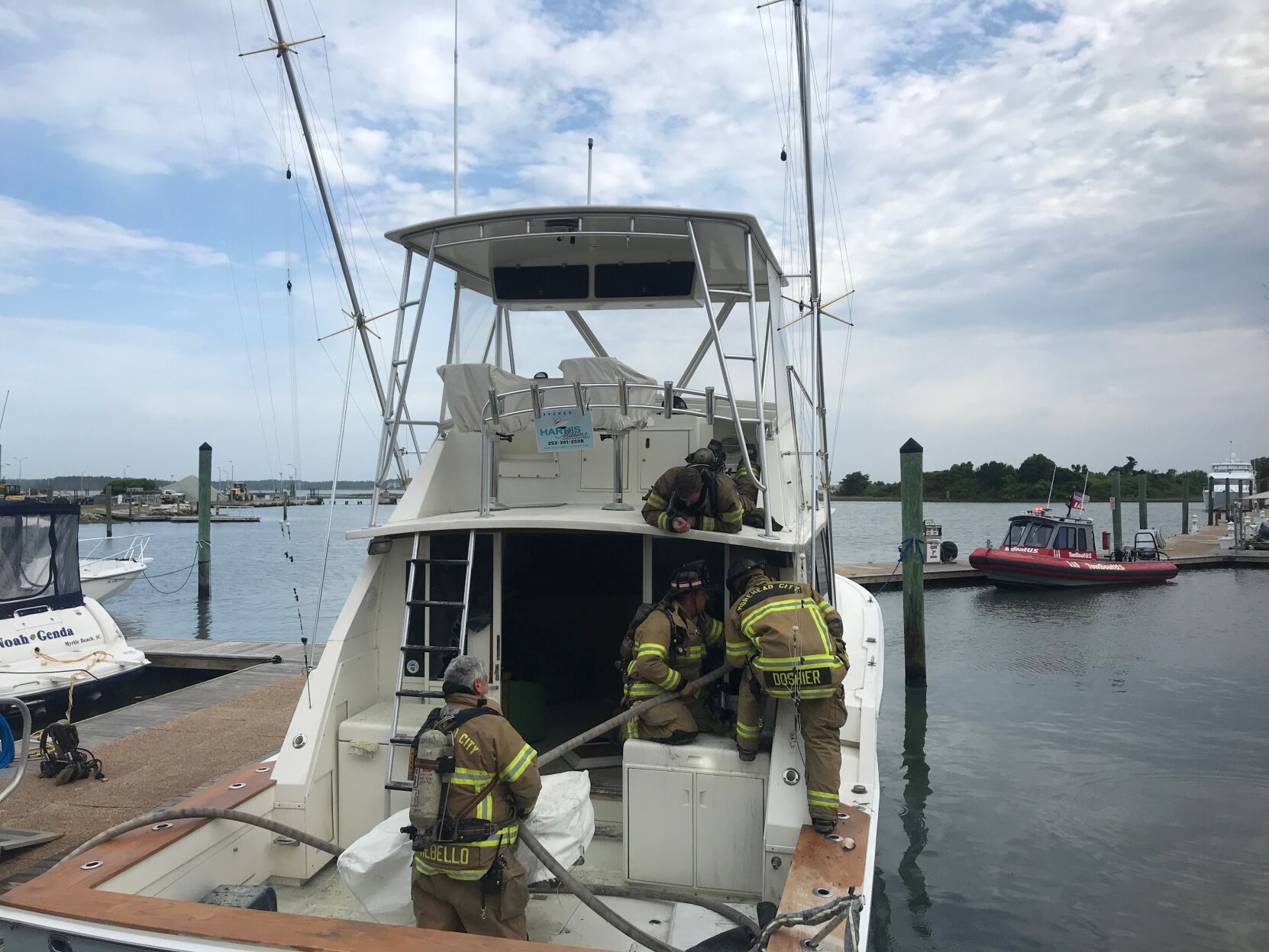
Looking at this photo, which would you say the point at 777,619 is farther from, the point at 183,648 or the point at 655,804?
the point at 183,648

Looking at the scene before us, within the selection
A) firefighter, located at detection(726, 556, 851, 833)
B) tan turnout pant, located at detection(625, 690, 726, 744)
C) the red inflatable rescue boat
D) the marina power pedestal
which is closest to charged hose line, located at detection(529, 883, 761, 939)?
firefighter, located at detection(726, 556, 851, 833)

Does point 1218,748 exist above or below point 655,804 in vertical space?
below

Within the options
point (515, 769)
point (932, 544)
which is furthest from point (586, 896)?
point (932, 544)

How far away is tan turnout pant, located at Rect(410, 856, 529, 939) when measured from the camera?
339 centimetres

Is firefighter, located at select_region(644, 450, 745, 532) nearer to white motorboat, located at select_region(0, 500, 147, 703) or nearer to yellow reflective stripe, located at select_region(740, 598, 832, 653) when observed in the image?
yellow reflective stripe, located at select_region(740, 598, 832, 653)

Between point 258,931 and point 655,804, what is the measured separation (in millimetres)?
Result: 2023

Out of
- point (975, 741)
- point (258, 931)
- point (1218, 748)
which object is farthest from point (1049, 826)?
point (258, 931)

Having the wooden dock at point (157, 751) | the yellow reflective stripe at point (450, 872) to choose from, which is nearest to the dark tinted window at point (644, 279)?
the yellow reflective stripe at point (450, 872)

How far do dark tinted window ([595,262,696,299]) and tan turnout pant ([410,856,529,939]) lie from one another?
4.31 meters

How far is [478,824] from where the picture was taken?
10.7ft

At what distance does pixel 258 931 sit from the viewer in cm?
273

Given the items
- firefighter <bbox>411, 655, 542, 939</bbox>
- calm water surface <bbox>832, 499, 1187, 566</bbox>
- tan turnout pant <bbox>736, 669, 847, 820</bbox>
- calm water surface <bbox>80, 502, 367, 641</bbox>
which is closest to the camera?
firefighter <bbox>411, 655, 542, 939</bbox>

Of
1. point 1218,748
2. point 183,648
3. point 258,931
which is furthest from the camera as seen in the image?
point 183,648

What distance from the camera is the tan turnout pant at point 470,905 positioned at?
11.1 ft
